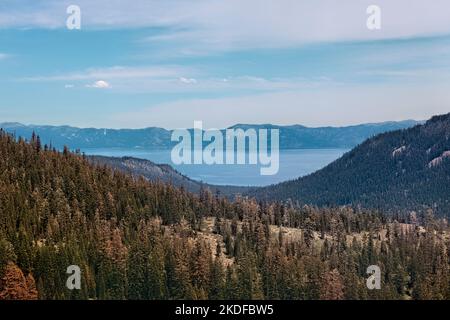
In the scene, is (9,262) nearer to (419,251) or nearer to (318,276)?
(318,276)

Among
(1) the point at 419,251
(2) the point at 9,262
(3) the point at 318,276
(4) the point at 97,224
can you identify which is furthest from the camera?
(1) the point at 419,251
